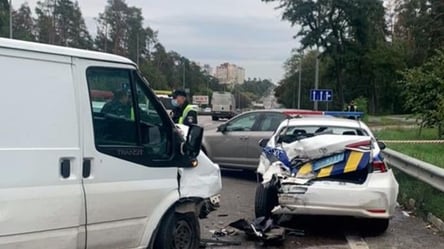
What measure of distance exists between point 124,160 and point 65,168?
62 centimetres

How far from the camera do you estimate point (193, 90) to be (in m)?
133

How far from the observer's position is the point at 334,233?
25.5 ft

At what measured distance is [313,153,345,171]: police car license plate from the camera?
24.4 ft

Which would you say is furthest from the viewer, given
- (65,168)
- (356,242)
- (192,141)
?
(356,242)

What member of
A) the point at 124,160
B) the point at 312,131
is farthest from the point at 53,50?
the point at 312,131

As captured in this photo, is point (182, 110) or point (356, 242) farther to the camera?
point (182, 110)

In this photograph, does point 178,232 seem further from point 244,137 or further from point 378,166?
point 244,137

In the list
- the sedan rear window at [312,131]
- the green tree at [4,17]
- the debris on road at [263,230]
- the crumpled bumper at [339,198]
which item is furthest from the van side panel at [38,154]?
the green tree at [4,17]

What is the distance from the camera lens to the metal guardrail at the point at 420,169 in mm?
7945

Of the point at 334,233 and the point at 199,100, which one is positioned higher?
the point at 199,100

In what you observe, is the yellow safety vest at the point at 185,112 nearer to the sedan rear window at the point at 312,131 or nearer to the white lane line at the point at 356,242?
the sedan rear window at the point at 312,131

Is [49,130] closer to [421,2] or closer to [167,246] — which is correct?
[167,246]

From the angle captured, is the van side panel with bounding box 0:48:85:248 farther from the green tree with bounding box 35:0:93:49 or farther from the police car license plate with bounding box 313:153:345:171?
the green tree with bounding box 35:0:93:49

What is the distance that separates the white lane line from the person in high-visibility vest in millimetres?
3943
